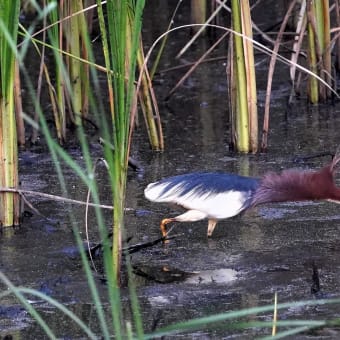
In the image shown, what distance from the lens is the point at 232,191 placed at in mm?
3822

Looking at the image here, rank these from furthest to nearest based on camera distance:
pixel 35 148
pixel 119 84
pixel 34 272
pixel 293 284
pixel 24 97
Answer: pixel 24 97
pixel 35 148
pixel 34 272
pixel 293 284
pixel 119 84

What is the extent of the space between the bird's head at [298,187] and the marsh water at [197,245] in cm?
19

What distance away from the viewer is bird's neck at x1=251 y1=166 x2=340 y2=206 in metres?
3.62

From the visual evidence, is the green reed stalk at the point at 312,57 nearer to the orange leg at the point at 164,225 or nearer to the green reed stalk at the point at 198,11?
the orange leg at the point at 164,225

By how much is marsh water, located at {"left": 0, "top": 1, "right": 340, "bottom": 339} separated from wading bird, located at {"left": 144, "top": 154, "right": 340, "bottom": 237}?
14 centimetres

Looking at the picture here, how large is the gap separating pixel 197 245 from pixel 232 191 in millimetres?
266

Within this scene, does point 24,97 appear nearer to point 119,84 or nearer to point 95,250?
point 95,250

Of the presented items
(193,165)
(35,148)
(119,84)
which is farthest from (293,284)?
(35,148)

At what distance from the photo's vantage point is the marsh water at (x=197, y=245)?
3055mm

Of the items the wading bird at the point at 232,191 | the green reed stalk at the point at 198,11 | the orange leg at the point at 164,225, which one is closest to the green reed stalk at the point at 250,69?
the wading bird at the point at 232,191

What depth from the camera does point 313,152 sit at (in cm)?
512

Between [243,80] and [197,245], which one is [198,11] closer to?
[243,80]

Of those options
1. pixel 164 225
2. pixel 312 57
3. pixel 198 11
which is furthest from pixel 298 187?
→ pixel 198 11

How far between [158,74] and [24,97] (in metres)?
1.01
